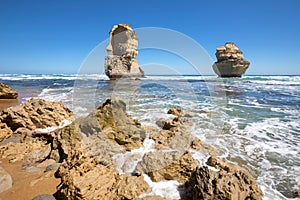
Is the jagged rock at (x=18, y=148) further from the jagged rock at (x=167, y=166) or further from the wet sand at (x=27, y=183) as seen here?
the jagged rock at (x=167, y=166)

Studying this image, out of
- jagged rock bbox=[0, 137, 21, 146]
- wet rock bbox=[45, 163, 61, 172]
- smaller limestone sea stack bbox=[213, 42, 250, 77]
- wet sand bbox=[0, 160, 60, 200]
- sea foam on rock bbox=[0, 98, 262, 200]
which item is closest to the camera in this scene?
sea foam on rock bbox=[0, 98, 262, 200]

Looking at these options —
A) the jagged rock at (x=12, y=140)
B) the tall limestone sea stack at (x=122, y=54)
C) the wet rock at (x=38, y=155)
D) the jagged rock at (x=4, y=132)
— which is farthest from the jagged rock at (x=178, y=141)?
the tall limestone sea stack at (x=122, y=54)

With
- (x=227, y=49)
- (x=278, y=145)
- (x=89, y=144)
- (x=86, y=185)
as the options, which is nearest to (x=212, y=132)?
(x=278, y=145)

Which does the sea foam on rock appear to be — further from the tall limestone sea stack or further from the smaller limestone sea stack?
the smaller limestone sea stack

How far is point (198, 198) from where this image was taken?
6.98ft

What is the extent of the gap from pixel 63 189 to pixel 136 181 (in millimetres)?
926

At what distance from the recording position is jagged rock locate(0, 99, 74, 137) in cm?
416

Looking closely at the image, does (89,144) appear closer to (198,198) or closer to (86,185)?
(86,185)

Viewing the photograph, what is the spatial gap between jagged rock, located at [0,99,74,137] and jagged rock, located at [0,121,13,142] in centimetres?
12

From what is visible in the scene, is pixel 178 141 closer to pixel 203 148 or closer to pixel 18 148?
pixel 203 148

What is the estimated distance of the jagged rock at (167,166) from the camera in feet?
8.84

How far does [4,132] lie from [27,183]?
2.07m

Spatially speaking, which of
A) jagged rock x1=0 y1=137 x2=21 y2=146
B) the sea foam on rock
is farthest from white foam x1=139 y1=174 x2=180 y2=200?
jagged rock x1=0 y1=137 x2=21 y2=146

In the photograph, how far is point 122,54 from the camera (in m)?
34.8
